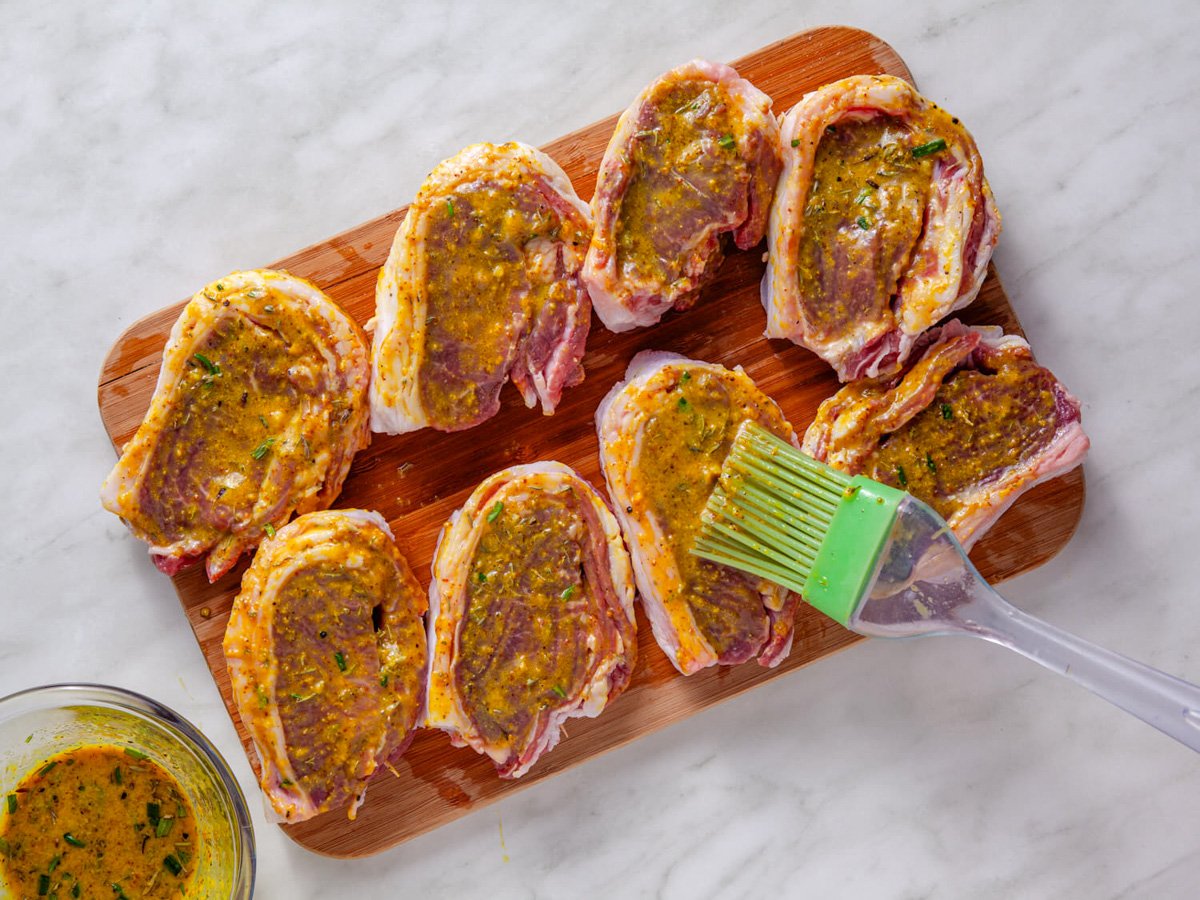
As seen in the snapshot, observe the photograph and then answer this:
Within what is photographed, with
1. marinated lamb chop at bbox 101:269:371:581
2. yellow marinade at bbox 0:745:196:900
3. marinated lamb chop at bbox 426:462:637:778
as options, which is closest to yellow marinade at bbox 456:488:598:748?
marinated lamb chop at bbox 426:462:637:778

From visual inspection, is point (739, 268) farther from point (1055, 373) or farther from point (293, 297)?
point (293, 297)

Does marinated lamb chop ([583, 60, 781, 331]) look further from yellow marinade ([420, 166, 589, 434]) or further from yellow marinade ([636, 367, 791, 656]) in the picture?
yellow marinade ([636, 367, 791, 656])

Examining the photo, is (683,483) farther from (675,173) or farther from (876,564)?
(675,173)

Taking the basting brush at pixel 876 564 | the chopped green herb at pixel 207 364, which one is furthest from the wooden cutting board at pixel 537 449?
the basting brush at pixel 876 564

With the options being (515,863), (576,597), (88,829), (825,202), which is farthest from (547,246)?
(88,829)

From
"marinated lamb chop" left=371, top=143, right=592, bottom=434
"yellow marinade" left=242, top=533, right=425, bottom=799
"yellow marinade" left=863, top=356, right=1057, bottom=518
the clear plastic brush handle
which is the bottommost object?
"yellow marinade" left=242, top=533, right=425, bottom=799

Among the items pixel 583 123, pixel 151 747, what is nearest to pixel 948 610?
pixel 583 123
